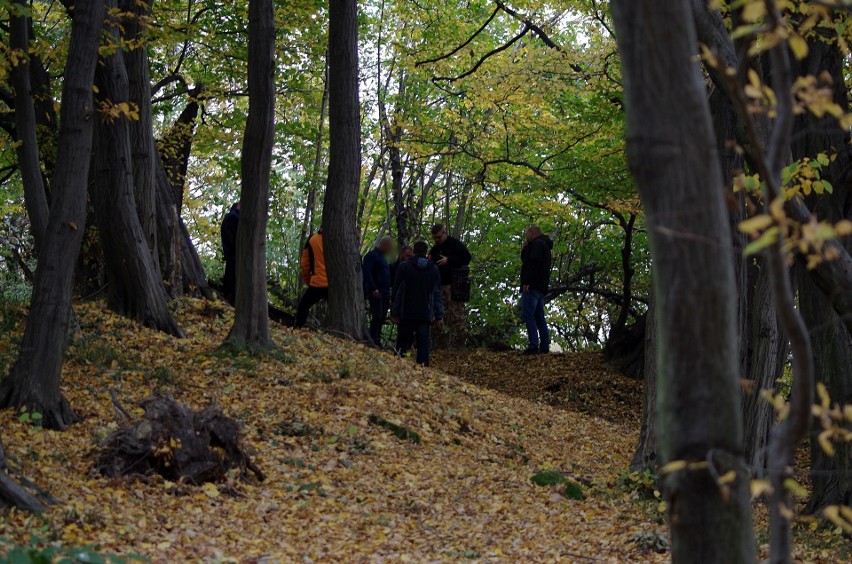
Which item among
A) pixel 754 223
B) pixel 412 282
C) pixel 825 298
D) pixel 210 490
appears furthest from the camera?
pixel 412 282

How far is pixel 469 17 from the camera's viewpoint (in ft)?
67.6

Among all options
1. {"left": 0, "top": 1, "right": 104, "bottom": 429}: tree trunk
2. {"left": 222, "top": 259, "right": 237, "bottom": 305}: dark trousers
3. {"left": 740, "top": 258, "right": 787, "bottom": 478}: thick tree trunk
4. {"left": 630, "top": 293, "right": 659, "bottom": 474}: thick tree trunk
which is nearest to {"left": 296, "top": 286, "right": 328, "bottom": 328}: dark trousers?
{"left": 222, "top": 259, "right": 237, "bottom": 305}: dark trousers

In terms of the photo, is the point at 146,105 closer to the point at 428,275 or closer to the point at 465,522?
the point at 428,275

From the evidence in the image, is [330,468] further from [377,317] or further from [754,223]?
[377,317]

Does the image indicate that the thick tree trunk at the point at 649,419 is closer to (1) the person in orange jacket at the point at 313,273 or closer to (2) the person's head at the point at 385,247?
(1) the person in orange jacket at the point at 313,273

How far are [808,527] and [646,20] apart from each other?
640 cm

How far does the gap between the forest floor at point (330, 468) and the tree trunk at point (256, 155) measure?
0.99 meters

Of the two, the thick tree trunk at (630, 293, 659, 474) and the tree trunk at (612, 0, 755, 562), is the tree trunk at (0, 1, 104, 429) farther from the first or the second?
the tree trunk at (612, 0, 755, 562)

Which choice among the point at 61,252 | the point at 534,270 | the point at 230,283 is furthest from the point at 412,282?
the point at 61,252

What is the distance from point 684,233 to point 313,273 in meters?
11.7

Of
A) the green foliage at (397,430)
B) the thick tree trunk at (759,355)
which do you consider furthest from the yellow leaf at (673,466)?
the green foliage at (397,430)

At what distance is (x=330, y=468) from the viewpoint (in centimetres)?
805

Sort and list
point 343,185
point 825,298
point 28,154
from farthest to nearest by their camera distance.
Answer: point 343,185 → point 28,154 → point 825,298

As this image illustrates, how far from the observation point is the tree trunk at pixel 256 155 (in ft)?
35.0
